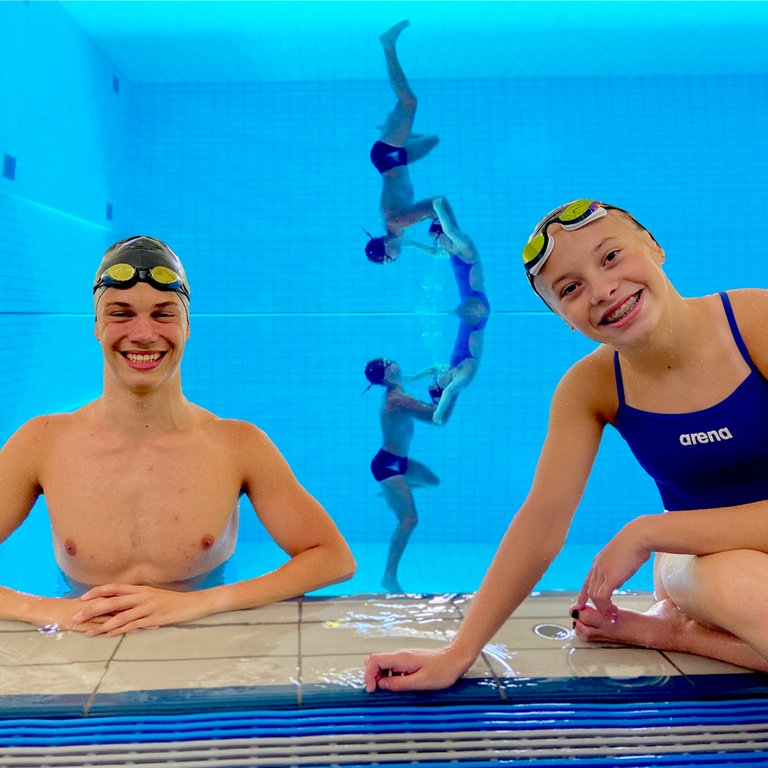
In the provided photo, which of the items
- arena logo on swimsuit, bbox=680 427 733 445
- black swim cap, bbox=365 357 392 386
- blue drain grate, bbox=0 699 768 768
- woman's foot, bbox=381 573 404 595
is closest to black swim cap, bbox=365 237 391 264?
black swim cap, bbox=365 357 392 386

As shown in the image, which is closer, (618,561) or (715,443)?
(618,561)

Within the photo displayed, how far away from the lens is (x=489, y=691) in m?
1.71

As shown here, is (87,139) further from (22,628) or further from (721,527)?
(721,527)

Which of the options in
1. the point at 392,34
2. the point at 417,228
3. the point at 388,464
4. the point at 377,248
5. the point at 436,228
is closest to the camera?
the point at 388,464

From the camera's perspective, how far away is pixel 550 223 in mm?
1840

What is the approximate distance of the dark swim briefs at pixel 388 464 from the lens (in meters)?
6.04

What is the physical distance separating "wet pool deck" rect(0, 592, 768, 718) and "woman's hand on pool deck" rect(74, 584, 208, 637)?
3 cm

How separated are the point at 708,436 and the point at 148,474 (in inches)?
69.2

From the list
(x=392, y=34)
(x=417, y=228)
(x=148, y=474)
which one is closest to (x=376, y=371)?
(x=417, y=228)

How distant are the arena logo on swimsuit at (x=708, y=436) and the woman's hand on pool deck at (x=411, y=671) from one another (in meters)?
0.79

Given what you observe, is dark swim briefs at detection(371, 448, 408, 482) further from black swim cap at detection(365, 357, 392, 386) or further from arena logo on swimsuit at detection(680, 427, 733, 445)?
arena logo on swimsuit at detection(680, 427, 733, 445)

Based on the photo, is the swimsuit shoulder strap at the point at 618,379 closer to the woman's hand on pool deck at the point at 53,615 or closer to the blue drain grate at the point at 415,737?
the blue drain grate at the point at 415,737

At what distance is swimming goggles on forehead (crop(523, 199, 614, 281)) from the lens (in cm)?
181

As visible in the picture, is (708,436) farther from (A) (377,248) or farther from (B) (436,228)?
(A) (377,248)
